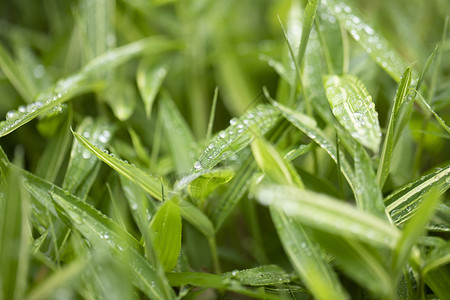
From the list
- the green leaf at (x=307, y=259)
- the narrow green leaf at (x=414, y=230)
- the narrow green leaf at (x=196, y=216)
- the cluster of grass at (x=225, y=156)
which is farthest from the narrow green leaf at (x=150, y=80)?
the narrow green leaf at (x=414, y=230)

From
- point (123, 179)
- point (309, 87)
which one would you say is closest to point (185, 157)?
point (123, 179)

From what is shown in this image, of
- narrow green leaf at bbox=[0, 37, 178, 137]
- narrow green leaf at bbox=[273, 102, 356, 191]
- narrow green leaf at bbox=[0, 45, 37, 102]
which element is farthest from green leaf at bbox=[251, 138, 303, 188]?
narrow green leaf at bbox=[0, 45, 37, 102]

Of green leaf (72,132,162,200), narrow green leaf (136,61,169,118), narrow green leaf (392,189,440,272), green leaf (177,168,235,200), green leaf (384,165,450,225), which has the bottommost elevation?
green leaf (384,165,450,225)

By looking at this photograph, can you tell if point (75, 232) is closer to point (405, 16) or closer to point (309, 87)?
point (309, 87)

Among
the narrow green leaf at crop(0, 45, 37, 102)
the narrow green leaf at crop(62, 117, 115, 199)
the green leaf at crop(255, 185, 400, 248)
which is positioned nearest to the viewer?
the green leaf at crop(255, 185, 400, 248)

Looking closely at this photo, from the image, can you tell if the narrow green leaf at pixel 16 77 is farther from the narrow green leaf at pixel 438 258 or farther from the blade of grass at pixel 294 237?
the narrow green leaf at pixel 438 258

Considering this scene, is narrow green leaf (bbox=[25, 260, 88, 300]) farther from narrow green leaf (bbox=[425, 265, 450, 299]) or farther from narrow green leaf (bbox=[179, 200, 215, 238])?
narrow green leaf (bbox=[425, 265, 450, 299])
